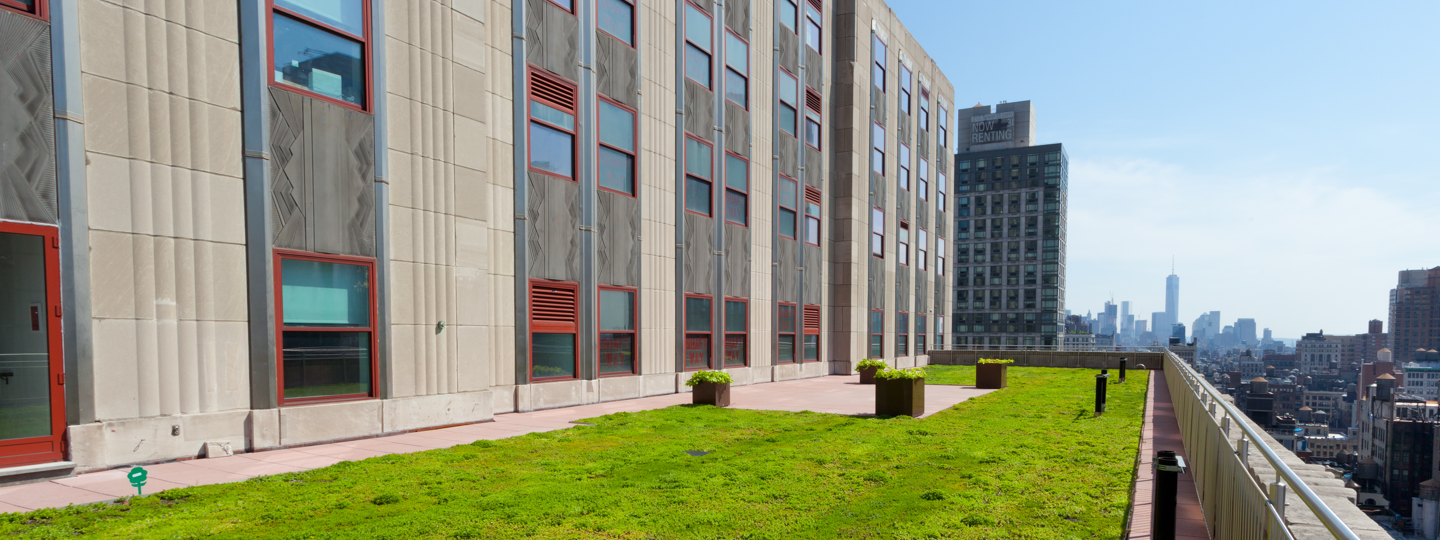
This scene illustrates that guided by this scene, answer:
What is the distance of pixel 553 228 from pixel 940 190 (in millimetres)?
37674

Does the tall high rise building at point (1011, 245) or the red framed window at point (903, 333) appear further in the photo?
the tall high rise building at point (1011, 245)

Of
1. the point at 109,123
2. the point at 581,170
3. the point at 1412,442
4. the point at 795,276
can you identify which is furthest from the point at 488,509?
the point at 1412,442

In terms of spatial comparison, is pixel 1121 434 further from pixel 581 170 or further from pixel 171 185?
pixel 171 185

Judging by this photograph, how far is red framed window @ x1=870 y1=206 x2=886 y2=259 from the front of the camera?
3703 centimetres

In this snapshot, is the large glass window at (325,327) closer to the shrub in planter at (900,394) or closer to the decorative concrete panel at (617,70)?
the decorative concrete panel at (617,70)

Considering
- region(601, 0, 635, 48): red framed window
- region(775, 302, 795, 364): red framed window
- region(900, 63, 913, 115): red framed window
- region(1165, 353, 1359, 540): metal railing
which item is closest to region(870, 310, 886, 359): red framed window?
region(775, 302, 795, 364): red framed window

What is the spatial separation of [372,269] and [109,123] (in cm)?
443

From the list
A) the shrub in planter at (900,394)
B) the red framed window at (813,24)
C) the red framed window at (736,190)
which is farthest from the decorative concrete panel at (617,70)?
the red framed window at (813,24)

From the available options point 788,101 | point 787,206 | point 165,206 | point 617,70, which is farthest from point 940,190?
point 165,206

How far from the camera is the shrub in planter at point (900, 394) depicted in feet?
53.8

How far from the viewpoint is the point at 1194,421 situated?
10.2 metres

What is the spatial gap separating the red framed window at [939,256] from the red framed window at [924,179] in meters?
4.10

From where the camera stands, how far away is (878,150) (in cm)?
3794

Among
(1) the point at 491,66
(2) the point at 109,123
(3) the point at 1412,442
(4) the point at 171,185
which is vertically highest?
(1) the point at 491,66
